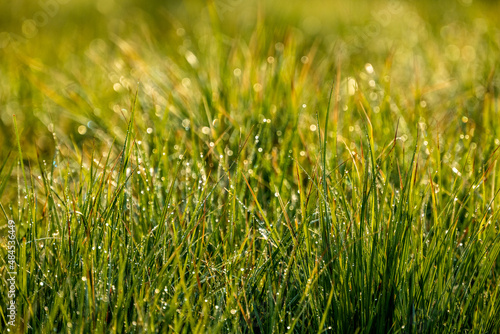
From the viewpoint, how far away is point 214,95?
188 cm

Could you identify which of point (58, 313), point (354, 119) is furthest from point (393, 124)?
point (58, 313)

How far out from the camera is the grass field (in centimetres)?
107

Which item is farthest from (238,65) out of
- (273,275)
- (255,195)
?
(273,275)

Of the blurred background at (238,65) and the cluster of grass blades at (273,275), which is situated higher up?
the blurred background at (238,65)

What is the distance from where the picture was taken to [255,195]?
1268 millimetres

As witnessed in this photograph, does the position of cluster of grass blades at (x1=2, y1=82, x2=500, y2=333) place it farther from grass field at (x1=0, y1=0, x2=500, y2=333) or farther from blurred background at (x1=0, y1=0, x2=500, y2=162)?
blurred background at (x1=0, y1=0, x2=500, y2=162)

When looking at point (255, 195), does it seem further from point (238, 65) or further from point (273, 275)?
point (238, 65)

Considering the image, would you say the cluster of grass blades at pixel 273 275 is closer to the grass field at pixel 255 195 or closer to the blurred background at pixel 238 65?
the grass field at pixel 255 195

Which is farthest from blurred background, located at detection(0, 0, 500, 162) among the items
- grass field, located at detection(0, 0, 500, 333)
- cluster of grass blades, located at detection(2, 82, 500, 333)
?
cluster of grass blades, located at detection(2, 82, 500, 333)

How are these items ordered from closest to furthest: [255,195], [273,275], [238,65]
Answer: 1. [273,275]
2. [255,195]
3. [238,65]

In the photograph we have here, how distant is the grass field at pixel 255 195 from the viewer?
1.07 m

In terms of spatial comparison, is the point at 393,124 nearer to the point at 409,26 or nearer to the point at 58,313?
the point at 58,313

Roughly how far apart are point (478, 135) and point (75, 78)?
1849mm

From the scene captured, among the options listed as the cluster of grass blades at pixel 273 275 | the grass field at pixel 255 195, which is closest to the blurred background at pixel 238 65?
the grass field at pixel 255 195
